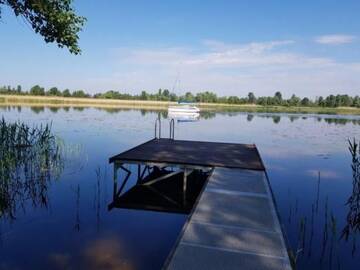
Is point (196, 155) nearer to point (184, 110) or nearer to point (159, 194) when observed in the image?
point (159, 194)

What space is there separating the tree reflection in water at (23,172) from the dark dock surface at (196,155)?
2.18 meters

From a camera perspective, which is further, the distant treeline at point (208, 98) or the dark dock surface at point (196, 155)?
the distant treeline at point (208, 98)

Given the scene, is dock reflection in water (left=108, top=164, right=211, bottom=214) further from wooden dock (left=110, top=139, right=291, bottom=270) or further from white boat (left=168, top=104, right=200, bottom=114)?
white boat (left=168, top=104, right=200, bottom=114)

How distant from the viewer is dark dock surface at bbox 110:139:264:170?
8.40m

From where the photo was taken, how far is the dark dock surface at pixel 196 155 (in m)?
8.40

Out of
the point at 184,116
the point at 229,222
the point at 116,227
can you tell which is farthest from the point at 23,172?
the point at 184,116

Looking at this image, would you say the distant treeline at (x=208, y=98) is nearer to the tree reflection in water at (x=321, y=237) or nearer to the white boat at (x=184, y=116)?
the white boat at (x=184, y=116)

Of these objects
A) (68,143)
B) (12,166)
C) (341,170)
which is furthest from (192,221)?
(68,143)

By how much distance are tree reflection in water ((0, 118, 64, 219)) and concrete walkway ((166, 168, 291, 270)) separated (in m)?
4.24

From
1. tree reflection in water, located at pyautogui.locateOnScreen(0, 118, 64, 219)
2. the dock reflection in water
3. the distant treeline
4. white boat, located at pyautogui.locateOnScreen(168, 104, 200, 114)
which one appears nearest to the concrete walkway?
the dock reflection in water

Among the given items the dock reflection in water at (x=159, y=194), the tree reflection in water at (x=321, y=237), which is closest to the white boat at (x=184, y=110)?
the dock reflection in water at (x=159, y=194)

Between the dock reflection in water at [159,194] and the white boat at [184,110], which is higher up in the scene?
the white boat at [184,110]

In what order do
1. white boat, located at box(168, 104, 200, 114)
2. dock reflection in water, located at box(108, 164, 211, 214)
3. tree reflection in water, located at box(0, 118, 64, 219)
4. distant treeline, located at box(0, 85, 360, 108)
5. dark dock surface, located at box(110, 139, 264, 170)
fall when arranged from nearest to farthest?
1. tree reflection in water, located at box(0, 118, 64, 219)
2. dock reflection in water, located at box(108, 164, 211, 214)
3. dark dock surface, located at box(110, 139, 264, 170)
4. white boat, located at box(168, 104, 200, 114)
5. distant treeline, located at box(0, 85, 360, 108)

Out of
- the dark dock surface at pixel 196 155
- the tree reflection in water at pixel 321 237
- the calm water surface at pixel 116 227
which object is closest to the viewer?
the calm water surface at pixel 116 227
